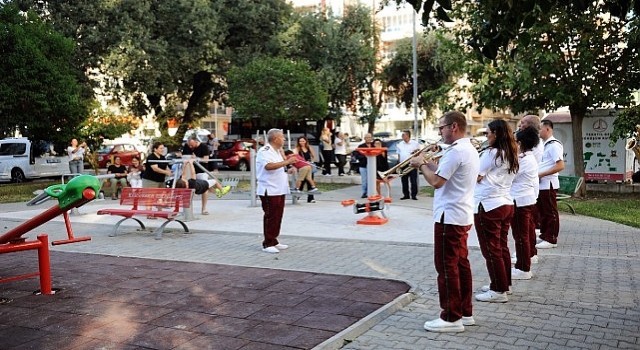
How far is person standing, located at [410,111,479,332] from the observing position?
5086 mm

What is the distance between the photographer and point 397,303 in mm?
5945

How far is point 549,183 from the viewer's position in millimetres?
8484

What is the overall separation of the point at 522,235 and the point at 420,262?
1.56 meters

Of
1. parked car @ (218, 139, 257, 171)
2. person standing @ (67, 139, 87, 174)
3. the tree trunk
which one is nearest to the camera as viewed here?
the tree trunk

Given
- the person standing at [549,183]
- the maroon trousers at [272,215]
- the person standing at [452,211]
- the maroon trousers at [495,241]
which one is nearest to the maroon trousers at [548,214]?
the person standing at [549,183]

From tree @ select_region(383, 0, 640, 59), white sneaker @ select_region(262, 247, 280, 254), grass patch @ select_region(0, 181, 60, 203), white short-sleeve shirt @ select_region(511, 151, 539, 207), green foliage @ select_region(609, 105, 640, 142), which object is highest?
tree @ select_region(383, 0, 640, 59)

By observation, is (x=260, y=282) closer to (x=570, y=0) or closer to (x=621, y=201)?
(x=570, y=0)

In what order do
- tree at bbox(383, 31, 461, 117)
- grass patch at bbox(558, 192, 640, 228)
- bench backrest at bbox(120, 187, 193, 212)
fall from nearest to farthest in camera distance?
1. bench backrest at bbox(120, 187, 193, 212)
2. grass patch at bbox(558, 192, 640, 228)
3. tree at bbox(383, 31, 461, 117)

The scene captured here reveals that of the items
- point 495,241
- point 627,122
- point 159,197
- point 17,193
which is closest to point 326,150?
point 17,193

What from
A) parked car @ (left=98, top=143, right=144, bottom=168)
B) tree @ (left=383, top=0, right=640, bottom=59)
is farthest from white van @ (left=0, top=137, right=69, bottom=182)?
tree @ (left=383, top=0, right=640, bottom=59)

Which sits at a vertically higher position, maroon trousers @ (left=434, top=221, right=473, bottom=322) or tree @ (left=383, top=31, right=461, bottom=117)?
tree @ (left=383, top=31, right=461, bottom=117)

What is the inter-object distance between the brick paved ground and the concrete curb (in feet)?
0.15

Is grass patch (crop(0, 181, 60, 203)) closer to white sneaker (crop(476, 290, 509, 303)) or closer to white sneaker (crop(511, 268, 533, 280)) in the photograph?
white sneaker (crop(511, 268, 533, 280))

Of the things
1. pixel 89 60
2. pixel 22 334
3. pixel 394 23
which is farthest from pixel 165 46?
pixel 394 23
